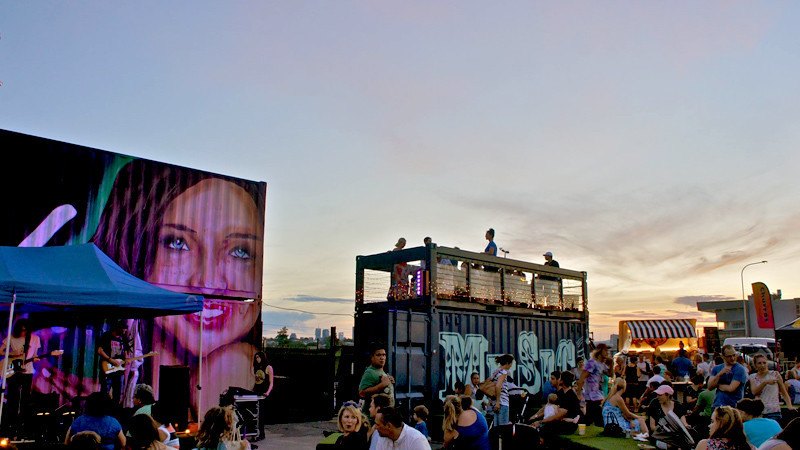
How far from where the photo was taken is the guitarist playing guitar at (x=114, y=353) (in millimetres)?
10359

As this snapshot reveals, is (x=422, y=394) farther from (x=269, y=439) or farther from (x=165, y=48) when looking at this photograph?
(x=165, y=48)

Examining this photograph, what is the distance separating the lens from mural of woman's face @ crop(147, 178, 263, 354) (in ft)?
43.7

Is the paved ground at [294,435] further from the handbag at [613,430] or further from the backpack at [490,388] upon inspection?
the handbag at [613,430]

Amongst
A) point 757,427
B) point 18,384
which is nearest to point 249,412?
point 18,384

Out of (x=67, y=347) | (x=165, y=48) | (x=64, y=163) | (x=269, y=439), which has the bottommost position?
(x=269, y=439)

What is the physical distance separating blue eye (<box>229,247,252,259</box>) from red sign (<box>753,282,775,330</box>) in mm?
34168

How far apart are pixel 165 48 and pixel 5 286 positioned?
258 inches

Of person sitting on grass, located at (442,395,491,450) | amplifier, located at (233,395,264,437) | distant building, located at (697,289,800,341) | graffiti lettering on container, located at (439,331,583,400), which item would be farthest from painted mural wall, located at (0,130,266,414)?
distant building, located at (697,289,800,341)

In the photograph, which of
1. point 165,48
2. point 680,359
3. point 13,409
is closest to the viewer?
point 13,409

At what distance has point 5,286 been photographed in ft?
25.0

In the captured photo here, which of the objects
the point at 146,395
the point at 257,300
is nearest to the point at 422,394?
the point at 257,300

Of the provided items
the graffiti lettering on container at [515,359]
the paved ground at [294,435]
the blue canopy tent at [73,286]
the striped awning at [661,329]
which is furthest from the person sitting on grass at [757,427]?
the striped awning at [661,329]

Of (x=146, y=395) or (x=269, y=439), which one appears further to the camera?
(x=269, y=439)

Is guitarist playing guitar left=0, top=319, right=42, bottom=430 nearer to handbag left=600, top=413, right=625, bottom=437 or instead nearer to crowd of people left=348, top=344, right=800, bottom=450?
crowd of people left=348, top=344, right=800, bottom=450
